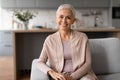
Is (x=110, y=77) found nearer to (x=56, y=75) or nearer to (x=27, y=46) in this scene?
(x=56, y=75)

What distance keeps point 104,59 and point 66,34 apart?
2.00 ft

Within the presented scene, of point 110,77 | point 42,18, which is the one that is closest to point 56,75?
point 110,77

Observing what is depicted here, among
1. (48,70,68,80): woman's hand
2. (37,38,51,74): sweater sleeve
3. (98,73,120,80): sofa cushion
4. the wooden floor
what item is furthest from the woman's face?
the wooden floor

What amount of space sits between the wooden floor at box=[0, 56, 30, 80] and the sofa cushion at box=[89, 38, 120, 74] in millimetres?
1866

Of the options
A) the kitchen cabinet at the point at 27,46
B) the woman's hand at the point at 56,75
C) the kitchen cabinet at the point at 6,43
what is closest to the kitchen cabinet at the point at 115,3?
the kitchen cabinet at the point at 27,46

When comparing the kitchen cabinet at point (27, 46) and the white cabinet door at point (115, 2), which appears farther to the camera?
the white cabinet door at point (115, 2)

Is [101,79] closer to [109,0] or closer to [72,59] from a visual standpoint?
[72,59]

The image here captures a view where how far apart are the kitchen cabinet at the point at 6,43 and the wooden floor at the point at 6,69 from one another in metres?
0.17

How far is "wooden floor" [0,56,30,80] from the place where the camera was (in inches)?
156

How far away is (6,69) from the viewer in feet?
14.9

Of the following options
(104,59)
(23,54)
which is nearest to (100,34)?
(23,54)

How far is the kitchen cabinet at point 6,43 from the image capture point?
18.9 ft

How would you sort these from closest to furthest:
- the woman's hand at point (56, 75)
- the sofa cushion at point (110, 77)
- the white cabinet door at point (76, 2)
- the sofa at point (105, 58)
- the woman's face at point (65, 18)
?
the woman's hand at point (56, 75)
the woman's face at point (65, 18)
the sofa cushion at point (110, 77)
the sofa at point (105, 58)
the white cabinet door at point (76, 2)

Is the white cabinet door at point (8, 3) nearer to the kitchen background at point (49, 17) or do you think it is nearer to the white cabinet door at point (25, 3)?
the white cabinet door at point (25, 3)
